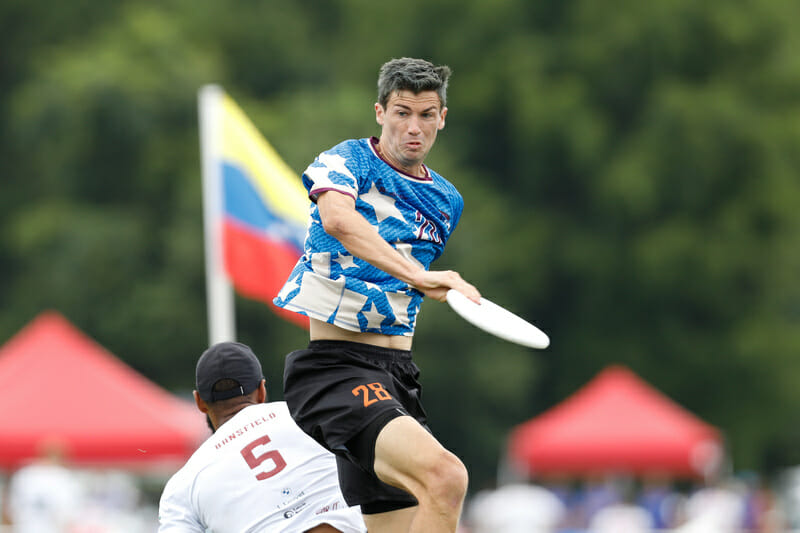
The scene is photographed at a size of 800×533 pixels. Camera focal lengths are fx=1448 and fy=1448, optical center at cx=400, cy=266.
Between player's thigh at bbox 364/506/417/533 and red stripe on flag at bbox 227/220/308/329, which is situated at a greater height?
red stripe on flag at bbox 227/220/308/329

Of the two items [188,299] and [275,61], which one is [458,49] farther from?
[188,299]

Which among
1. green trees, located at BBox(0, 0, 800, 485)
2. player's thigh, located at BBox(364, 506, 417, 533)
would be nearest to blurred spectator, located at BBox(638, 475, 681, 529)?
green trees, located at BBox(0, 0, 800, 485)

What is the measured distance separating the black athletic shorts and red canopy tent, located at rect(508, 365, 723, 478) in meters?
17.0

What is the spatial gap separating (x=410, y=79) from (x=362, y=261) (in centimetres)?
70

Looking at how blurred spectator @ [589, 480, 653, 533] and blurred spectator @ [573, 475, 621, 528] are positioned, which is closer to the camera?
blurred spectator @ [589, 480, 653, 533]

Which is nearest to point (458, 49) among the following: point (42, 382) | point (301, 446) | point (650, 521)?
point (650, 521)

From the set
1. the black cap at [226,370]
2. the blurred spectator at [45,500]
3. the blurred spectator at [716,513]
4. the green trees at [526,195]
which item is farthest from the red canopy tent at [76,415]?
the green trees at [526,195]

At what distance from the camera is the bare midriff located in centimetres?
548

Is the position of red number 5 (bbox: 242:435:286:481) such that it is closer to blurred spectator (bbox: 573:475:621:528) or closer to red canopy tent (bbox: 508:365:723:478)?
blurred spectator (bbox: 573:475:621:528)

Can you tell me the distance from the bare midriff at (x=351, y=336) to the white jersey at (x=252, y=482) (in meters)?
0.37

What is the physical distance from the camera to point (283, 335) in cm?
3128

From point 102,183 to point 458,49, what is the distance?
9.17 m

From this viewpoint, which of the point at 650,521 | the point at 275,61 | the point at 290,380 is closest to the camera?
the point at 290,380

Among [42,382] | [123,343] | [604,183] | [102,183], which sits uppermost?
[604,183]
